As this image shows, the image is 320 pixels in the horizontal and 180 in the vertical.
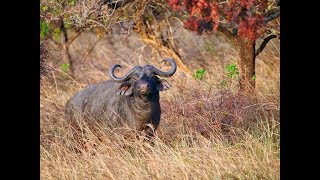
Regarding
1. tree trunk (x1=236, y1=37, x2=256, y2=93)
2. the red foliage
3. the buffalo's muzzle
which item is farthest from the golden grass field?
the red foliage

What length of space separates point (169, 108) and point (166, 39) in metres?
4.26

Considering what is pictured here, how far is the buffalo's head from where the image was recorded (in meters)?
9.33

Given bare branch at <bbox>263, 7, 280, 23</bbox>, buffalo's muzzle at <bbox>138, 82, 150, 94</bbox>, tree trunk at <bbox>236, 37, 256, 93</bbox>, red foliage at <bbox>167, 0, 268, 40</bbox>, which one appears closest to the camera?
buffalo's muzzle at <bbox>138, 82, 150, 94</bbox>

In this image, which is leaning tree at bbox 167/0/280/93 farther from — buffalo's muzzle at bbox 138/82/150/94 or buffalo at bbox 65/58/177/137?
buffalo's muzzle at bbox 138/82/150/94

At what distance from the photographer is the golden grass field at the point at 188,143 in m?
7.94

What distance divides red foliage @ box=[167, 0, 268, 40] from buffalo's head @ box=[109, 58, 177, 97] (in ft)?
2.34

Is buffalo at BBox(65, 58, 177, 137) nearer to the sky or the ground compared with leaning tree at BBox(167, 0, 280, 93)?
nearer to the ground

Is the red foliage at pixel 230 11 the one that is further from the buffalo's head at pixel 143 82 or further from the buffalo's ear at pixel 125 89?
the buffalo's ear at pixel 125 89

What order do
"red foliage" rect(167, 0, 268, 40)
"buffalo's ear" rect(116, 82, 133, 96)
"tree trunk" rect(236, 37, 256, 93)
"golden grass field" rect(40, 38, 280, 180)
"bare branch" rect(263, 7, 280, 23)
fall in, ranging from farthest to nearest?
"tree trunk" rect(236, 37, 256, 93), "bare branch" rect(263, 7, 280, 23), "buffalo's ear" rect(116, 82, 133, 96), "red foliage" rect(167, 0, 268, 40), "golden grass field" rect(40, 38, 280, 180)

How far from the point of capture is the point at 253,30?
10062mm

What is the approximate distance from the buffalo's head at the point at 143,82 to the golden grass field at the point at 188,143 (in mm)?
485

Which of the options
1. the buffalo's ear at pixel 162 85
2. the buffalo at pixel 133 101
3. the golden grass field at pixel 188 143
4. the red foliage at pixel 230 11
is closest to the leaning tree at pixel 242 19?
the red foliage at pixel 230 11
